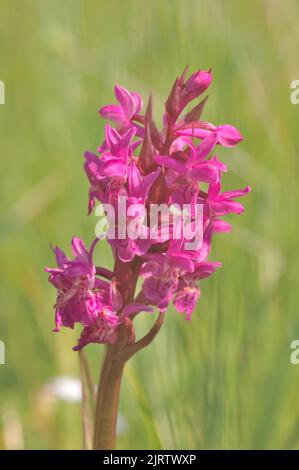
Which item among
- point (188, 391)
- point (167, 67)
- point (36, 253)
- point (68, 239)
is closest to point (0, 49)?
point (36, 253)

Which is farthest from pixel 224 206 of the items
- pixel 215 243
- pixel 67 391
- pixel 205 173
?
pixel 67 391

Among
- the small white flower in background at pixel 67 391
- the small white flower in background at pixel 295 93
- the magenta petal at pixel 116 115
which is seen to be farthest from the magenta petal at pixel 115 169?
the small white flower in background at pixel 295 93

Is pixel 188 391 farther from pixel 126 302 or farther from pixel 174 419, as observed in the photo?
pixel 126 302

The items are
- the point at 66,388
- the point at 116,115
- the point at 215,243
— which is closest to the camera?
the point at 116,115

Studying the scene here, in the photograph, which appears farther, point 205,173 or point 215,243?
point 215,243

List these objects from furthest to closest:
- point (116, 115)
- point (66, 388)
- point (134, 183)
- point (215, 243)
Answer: point (66, 388)
point (215, 243)
point (116, 115)
point (134, 183)

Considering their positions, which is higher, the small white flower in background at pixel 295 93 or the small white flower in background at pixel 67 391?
the small white flower in background at pixel 295 93

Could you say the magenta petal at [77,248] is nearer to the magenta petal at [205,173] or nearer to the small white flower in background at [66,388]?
A: the magenta petal at [205,173]

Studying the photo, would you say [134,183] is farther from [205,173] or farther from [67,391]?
[67,391]
